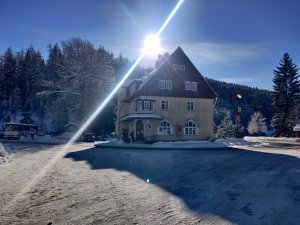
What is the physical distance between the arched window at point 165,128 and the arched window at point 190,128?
7.76 feet

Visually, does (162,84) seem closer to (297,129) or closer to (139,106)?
(139,106)

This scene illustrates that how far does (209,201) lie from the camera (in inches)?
329

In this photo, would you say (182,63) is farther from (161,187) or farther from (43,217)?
A: (43,217)

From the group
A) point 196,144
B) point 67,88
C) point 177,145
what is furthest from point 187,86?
point 67,88

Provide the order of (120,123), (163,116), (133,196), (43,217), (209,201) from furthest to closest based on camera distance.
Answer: (120,123)
(163,116)
(133,196)
(209,201)
(43,217)

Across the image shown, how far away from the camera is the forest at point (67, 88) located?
52.0m

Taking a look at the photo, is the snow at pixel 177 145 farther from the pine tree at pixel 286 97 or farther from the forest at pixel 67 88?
the pine tree at pixel 286 97

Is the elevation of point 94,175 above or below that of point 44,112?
below

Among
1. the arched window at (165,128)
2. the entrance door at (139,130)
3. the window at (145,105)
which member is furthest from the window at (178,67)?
the entrance door at (139,130)

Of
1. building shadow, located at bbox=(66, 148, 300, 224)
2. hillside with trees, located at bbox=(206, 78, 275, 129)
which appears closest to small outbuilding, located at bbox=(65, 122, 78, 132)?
building shadow, located at bbox=(66, 148, 300, 224)

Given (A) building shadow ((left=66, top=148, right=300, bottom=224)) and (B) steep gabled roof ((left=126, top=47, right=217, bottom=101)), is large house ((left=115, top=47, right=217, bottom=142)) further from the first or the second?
(A) building shadow ((left=66, top=148, right=300, bottom=224))

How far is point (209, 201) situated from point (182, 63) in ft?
132

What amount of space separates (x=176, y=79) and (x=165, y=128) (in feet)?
24.0

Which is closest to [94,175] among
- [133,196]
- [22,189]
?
[22,189]
